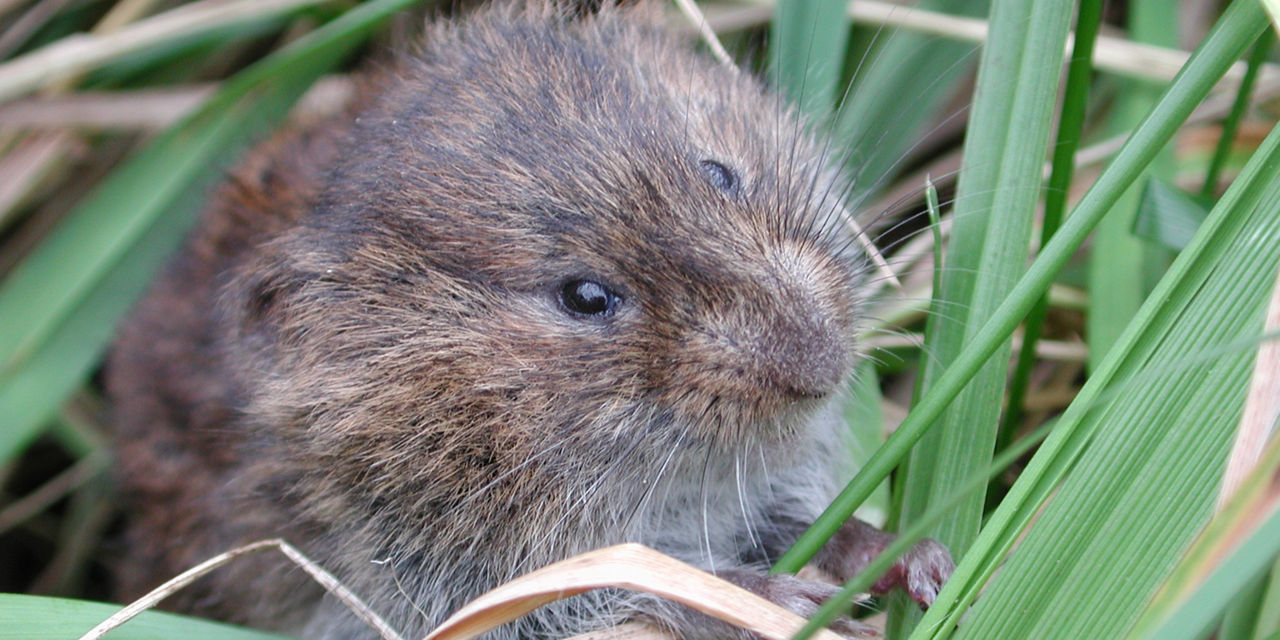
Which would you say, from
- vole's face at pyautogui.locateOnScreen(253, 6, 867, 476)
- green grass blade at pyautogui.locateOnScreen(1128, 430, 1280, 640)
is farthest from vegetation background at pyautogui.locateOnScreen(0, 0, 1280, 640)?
vole's face at pyautogui.locateOnScreen(253, 6, 867, 476)

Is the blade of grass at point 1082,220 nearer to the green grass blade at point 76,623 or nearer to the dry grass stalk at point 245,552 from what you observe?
the dry grass stalk at point 245,552

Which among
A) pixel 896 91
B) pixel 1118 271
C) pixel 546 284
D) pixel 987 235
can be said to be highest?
pixel 546 284

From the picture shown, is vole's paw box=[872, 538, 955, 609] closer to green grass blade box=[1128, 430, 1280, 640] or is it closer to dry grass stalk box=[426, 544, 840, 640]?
dry grass stalk box=[426, 544, 840, 640]

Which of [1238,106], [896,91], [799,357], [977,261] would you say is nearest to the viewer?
[799,357]

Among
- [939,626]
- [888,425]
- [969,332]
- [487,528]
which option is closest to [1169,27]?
[888,425]

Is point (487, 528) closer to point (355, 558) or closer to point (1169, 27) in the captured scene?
point (355, 558)

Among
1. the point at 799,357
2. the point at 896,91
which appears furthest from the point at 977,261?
the point at 896,91

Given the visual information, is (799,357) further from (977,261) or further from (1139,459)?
(1139,459)
